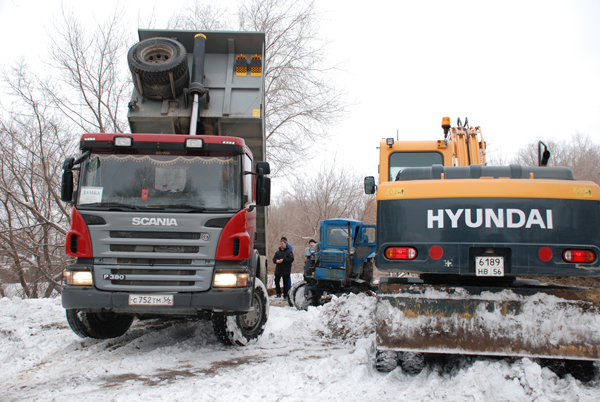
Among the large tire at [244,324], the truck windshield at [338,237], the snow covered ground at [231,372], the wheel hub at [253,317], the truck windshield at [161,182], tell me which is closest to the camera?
the snow covered ground at [231,372]

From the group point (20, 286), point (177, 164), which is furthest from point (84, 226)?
point (20, 286)

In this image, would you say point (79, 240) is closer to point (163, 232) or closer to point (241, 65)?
→ point (163, 232)

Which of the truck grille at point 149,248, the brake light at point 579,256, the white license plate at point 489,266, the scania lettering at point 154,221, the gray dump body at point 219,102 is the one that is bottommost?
the white license plate at point 489,266

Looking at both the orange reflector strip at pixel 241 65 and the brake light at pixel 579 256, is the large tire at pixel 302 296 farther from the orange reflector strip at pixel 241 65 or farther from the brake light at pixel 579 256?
the brake light at pixel 579 256

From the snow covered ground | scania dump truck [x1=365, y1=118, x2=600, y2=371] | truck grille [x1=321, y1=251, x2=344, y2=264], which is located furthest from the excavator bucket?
truck grille [x1=321, y1=251, x2=344, y2=264]

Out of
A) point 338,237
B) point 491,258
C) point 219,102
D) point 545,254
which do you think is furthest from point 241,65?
A: point 545,254

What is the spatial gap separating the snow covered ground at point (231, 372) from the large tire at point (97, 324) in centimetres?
14

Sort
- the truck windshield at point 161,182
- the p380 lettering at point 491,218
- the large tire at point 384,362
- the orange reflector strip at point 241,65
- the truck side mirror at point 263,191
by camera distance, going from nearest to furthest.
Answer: the p380 lettering at point 491,218 < the large tire at point 384,362 < the truck windshield at point 161,182 < the truck side mirror at point 263,191 < the orange reflector strip at point 241,65

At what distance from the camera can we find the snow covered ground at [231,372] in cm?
354

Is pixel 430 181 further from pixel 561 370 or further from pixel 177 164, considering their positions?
pixel 177 164

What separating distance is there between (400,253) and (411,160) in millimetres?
3543

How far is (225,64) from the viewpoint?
24.8ft

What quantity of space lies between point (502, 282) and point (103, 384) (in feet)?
13.6

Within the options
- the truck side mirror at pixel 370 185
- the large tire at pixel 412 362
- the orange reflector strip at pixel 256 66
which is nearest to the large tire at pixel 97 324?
the large tire at pixel 412 362
